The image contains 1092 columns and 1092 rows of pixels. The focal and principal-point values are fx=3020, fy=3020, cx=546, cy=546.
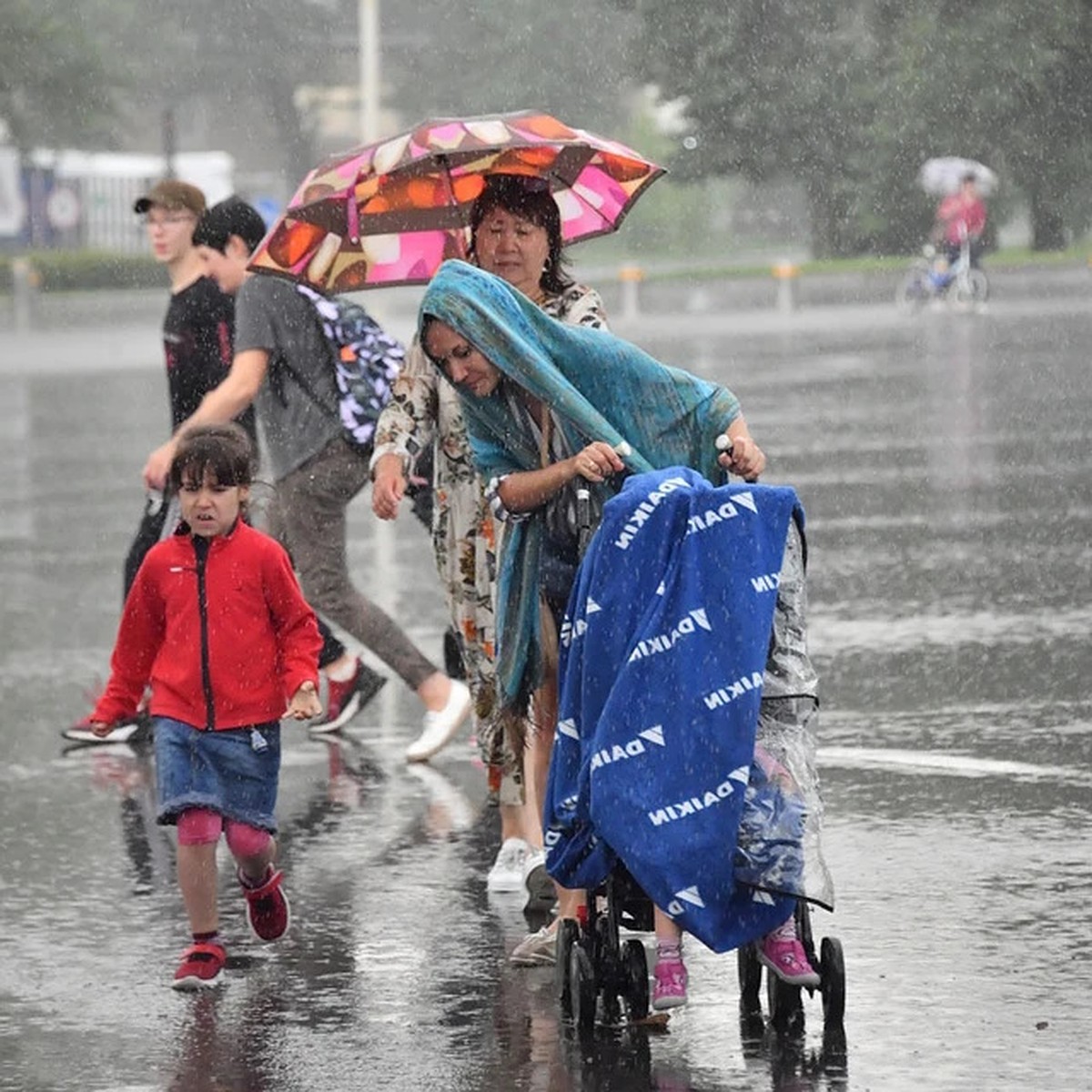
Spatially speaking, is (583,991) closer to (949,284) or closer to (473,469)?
(473,469)

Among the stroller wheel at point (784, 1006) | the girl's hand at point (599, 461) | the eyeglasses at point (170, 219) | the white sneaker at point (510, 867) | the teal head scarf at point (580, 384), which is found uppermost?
the eyeglasses at point (170, 219)

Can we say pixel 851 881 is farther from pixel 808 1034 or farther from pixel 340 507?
pixel 340 507

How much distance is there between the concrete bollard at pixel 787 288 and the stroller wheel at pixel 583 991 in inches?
1155

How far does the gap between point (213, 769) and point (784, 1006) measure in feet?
4.68

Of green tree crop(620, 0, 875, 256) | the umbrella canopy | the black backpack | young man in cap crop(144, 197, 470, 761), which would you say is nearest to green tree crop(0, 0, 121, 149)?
green tree crop(620, 0, 875, 256)

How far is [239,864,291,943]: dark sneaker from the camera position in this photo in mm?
6715

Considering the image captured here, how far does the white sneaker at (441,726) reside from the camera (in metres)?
9.17

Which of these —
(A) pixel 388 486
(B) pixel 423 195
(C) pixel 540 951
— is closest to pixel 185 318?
(B) pixel 423 195

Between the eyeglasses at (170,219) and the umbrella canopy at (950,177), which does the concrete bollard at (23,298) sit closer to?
the umbrella canopy at (950,177)

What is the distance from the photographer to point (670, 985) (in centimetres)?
577

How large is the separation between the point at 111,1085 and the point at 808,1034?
4.36 ft

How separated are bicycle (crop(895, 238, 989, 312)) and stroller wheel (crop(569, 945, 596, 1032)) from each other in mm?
28004

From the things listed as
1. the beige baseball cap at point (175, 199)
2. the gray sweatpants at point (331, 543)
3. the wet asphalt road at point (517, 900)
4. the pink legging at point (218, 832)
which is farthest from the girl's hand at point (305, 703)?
the beige baseball cap at point (175, 199)

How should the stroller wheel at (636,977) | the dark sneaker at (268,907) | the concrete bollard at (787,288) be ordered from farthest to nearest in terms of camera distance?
1. the concrete bollard at (787,288)
2. the dark sneaker at (268,907)
3. the stroller wheel at (636,977)
